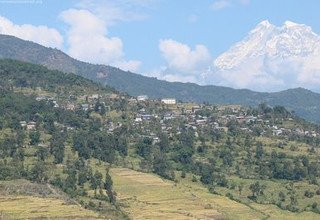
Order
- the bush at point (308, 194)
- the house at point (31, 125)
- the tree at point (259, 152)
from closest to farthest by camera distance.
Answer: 1. the bush at point (308, 194)
2. the tree at point (259, 152)
3. the house at point (31, 125)

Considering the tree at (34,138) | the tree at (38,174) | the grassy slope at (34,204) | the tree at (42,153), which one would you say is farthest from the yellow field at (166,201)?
the tree at (34,138)

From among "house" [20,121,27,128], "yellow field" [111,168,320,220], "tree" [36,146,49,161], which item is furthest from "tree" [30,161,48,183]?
"house" [20,121,27,128]

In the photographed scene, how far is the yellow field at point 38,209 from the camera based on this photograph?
87.6m

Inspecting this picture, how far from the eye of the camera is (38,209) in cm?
9094

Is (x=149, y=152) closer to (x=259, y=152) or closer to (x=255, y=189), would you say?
(x=259, y=152)

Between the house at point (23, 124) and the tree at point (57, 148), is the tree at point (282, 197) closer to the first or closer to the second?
the tree at point (57, 148)

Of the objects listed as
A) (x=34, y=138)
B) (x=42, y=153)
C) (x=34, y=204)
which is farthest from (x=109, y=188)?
(x=34, y=138)

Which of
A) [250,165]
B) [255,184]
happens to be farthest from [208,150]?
[255,184]

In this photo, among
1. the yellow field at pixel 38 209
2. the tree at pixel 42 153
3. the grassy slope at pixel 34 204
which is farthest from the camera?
the tree at pixel 42 153

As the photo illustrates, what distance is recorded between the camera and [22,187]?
355 feet

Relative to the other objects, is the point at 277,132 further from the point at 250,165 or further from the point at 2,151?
the point at 2,151

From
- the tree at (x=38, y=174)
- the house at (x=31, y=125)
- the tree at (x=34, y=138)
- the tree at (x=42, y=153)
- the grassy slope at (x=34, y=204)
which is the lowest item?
the grassy slope at (x=34, y=204)

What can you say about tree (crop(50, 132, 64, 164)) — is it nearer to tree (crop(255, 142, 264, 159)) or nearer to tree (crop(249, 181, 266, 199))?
tree (crop(249, 181, 266, 199))

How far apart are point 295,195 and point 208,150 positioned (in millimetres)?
35585
